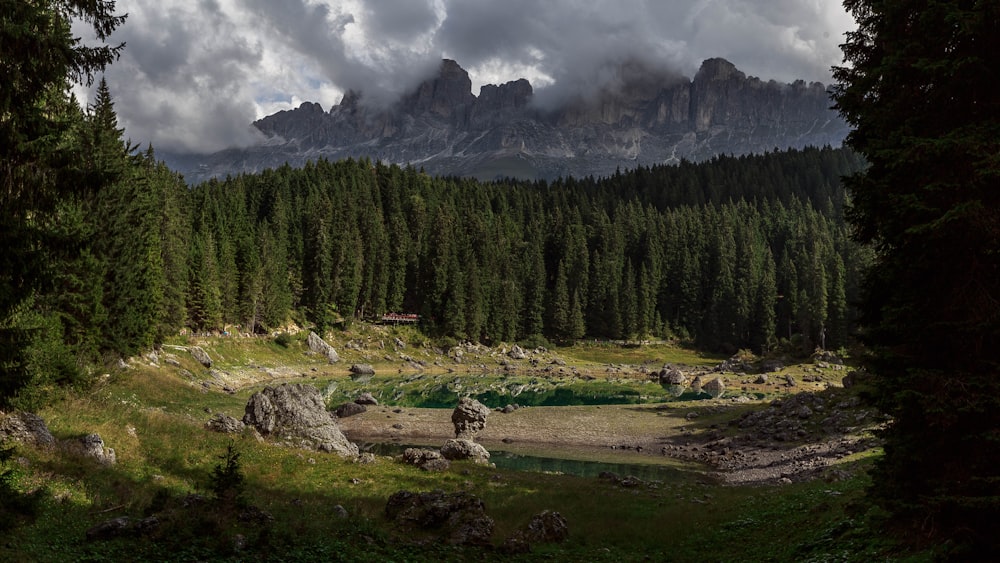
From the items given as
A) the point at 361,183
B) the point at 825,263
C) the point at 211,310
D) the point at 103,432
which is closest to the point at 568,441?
the point at 103,432

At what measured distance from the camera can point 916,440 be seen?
11.5 metres

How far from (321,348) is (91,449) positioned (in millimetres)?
77557

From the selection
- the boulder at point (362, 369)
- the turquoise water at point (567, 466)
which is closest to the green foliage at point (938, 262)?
the turquoise water at point (567, 466)

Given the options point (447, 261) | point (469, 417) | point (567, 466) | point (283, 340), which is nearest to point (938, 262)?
point (567, 466)

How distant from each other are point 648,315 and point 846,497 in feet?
413

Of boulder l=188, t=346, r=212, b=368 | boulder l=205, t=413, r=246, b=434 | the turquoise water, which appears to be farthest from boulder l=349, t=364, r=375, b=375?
boulder l=205, t=413, r=246, b=434

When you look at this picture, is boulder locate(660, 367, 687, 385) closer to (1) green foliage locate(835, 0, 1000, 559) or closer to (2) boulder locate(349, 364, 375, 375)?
(2) boulder locate(349, 364, 375, 375)

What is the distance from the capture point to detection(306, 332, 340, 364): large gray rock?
312ft

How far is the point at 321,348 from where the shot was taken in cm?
9612

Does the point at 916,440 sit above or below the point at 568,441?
above

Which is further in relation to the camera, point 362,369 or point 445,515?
point 362,369

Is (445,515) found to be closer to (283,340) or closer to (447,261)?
(283,340)

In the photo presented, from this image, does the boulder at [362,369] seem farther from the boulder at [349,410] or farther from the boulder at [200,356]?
the boulder at [349,410]

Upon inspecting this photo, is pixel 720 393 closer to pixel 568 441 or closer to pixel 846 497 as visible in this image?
pixel 568 441
